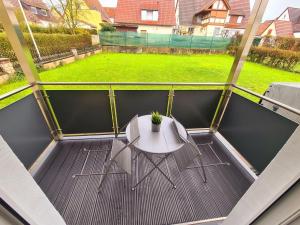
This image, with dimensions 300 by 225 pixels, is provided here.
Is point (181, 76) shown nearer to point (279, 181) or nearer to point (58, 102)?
point (58, 102)

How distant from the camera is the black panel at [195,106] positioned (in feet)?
8.04

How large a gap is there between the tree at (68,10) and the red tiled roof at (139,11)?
5.11m

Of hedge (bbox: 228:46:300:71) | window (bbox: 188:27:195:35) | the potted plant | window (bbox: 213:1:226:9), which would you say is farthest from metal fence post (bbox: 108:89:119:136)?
window (bbox: 188:27:195:35)

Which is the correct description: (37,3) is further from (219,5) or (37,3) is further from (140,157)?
(140,157)

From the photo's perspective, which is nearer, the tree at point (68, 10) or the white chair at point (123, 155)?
the white chair at point (123, 155)

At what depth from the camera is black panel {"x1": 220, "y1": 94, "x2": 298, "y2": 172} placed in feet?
5.67

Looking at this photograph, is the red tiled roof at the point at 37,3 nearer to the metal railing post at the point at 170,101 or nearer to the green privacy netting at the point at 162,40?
the green privacy netting at the point at 162,40

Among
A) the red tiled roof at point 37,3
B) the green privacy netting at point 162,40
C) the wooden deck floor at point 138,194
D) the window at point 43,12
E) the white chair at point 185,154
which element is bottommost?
the wooden deck floor at point 138,194

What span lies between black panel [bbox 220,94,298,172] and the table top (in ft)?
3.60

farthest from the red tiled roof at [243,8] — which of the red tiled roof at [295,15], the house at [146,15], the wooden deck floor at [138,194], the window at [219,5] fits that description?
the house at [146,15]

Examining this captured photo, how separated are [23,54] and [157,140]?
1.92 meters

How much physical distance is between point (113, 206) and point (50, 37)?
883 centimetres

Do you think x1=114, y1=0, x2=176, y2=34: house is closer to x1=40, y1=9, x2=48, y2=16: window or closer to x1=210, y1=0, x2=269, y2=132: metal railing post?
x1=40, y1=9, x2=48, y2=16: window

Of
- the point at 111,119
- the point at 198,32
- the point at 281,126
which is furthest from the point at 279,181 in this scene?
the point at 198,32
